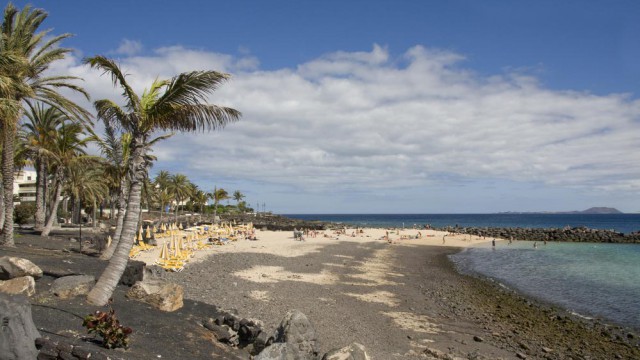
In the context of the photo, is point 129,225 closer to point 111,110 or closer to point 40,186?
point 111,110

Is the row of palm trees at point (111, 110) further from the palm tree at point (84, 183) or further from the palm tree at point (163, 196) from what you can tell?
the palm tree at point (163, 196)

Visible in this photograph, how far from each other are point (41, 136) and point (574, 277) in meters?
40.2

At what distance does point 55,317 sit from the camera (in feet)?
30.7

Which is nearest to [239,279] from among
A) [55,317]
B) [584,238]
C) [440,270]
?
[55,317]

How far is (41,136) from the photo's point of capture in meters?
28.6

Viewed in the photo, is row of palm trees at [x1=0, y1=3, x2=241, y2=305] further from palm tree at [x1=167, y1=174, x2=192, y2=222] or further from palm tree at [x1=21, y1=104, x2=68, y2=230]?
palm tree at [x1=167, y1=174, x2=192, y2=222]

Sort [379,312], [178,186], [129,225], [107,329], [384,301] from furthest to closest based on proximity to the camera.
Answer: [178,186], [384,301], [379,312], [129,225], [107,329]

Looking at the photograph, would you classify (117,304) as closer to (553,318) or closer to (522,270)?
(553,318)

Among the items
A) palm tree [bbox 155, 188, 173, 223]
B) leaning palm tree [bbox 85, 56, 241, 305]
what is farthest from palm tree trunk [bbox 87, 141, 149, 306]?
palm tree [bbox 155, 188, 173, 223]

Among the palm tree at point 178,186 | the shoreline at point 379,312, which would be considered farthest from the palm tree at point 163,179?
the shoreline at point 379,312

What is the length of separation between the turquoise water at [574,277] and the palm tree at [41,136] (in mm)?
32681

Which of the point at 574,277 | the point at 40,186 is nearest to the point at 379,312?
→ the point at 574,277

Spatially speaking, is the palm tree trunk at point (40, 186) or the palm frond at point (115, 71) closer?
the palm frond at point (115, 71)

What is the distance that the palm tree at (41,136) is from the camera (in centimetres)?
2856
